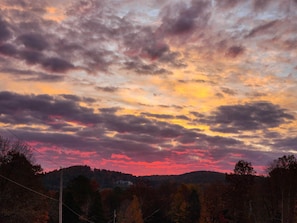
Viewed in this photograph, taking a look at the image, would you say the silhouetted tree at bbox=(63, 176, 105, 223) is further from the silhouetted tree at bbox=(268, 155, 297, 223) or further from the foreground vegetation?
the silhouetted tree at bbox=(268, 155, 297, 223)

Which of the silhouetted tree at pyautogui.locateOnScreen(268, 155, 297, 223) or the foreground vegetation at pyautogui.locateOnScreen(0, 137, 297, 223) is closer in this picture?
the foreground vegetation at pyautogui.locateOnScreen(0, 137, 297, 223)

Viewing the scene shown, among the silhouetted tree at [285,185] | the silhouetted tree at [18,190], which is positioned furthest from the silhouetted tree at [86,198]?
the silhouetted tree at [285,185]

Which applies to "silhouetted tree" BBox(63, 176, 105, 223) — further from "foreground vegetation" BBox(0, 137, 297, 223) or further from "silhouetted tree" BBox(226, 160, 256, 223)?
"silhouetted tree" BBox(226, 160, 256, 223)

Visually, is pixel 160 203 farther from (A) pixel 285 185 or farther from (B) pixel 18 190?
(B) pixel 18 190

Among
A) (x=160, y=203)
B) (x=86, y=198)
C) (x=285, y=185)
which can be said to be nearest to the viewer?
(x=285, y=185)

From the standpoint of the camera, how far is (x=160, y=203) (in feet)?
359

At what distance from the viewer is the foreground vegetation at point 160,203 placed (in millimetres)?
53594

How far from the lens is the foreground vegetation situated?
53.6m

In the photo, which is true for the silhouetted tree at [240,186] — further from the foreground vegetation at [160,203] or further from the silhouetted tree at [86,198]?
the silhouetted tree at [86,198]

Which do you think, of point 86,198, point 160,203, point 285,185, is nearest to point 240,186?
point 285,185

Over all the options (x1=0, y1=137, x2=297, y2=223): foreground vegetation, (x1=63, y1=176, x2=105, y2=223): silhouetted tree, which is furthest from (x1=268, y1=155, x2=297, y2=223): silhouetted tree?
(x1=63, y1=176, x2=105, y2=223): silhouetted tree

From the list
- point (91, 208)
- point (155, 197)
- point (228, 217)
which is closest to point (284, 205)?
point (228, 217)

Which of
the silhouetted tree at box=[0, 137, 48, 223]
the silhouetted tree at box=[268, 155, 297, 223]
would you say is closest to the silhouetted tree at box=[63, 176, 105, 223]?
the silhouetted tree at box=[0, 137, 48, 223]

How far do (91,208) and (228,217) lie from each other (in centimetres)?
2542
